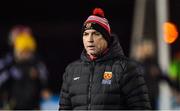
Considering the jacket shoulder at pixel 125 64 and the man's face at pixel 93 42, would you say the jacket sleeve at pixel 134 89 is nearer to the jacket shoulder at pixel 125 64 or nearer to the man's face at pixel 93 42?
the jacket shoulder at pixel 125 64

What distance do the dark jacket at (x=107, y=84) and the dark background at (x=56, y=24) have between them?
7.62 metres

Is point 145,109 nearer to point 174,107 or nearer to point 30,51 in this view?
point 30,51

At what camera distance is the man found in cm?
450

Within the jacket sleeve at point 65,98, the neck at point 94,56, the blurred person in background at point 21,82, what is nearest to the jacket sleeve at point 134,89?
the neck at point 94,56

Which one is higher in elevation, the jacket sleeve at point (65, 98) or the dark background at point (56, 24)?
the dark background at point (56, 24)

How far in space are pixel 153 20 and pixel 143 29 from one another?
0.58 meters

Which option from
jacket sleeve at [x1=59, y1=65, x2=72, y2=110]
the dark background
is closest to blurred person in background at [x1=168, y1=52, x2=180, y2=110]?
the dark background

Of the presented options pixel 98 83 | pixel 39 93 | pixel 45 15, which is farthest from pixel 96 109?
pixel 45 15

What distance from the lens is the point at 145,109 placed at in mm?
4535

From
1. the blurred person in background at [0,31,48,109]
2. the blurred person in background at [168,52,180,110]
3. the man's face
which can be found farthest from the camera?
the blurred person in background at [168,52,180,110]

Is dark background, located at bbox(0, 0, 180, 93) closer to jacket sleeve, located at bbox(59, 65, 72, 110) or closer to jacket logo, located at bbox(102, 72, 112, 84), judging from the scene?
jacket sleeve, located at bbox(59, 65, 72, 110)

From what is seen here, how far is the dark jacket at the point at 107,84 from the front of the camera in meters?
4.50

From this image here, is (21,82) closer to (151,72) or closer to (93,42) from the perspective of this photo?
(151,72)

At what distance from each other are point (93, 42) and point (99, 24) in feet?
0.64
